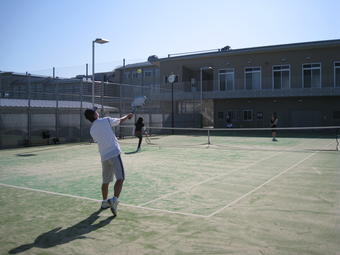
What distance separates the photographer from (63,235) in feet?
15.9

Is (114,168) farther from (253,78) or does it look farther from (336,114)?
(253,78)

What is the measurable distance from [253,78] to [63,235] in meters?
33.0

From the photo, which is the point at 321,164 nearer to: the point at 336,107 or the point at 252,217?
the point at 252,217

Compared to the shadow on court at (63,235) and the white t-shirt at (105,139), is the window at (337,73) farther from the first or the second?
the shadow on court at (63,235)

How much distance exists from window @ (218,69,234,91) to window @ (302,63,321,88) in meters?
7.09

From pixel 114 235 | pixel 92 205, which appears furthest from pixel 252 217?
pixel 92 205

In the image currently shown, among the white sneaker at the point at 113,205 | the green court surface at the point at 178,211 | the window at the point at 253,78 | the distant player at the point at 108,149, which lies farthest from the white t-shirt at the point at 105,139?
the window at the point at 253,78

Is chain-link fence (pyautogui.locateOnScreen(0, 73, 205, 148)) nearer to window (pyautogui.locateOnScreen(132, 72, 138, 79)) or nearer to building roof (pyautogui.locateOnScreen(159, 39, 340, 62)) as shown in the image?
building roof (pyautogui.locateOnScreen(159, 39, 340, 62))

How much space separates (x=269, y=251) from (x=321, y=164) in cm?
814

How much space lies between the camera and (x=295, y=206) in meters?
6.19

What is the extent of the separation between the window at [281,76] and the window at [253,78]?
5.15ft

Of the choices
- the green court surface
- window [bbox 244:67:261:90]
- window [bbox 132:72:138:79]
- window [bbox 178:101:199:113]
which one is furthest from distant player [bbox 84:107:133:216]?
window [bbox 132:72:138:79]

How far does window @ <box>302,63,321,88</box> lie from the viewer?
32719 millimetres

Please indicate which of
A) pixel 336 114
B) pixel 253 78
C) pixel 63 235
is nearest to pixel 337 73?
pixel 336 114
